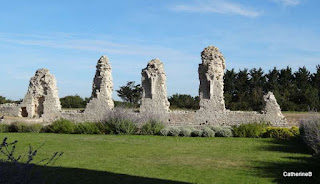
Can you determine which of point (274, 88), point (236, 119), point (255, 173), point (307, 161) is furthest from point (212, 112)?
point (274, 88)

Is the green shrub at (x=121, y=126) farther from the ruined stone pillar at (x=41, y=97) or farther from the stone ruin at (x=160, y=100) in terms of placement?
the ruined stone pillar at (x=41, y=97)

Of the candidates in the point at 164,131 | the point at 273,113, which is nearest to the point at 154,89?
the point at 164,131

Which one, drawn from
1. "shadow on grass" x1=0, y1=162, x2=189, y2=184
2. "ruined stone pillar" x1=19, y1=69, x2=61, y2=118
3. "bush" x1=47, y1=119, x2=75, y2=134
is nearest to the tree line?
"ruined stone pillar" x1=19, y1=69, x2=61, y2=118

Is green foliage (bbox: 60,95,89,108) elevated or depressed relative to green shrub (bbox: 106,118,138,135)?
elevated

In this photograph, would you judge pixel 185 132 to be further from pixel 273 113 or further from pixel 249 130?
pixel 273 113

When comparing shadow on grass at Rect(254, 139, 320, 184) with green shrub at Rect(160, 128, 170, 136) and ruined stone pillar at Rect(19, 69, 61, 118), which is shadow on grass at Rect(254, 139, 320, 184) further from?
ruined stone pillar at Rect(19, 69, 61, 118)

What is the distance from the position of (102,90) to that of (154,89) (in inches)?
130

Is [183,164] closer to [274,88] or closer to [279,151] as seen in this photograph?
[279,151]

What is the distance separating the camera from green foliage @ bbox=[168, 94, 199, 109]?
109 ft

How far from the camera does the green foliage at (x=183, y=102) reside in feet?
109

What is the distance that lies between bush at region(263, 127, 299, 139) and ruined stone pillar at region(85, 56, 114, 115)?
31.1 ft

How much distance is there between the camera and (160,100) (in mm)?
20578

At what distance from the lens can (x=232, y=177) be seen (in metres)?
7.83

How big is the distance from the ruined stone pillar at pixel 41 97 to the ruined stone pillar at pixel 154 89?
592 cm
